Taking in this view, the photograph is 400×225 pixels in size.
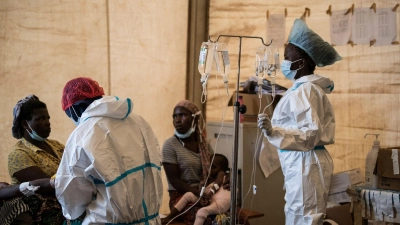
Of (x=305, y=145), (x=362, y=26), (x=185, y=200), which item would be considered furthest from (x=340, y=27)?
(x=185, y=200)

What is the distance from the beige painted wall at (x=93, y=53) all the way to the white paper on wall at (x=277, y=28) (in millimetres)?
882

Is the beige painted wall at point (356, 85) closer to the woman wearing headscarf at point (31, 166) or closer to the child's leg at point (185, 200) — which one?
the child's leg at point (185, 200)

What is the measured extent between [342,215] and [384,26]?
1708 millimetres

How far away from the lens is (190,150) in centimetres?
405

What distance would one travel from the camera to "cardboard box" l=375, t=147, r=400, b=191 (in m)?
3.71

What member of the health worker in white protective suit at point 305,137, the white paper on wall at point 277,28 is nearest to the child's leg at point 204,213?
the health worker in white protective suit at point 305,137

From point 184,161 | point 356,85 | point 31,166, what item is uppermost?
point 356,85

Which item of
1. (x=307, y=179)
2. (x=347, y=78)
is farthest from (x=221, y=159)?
(x=347, y=78)

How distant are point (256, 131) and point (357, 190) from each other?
969mm

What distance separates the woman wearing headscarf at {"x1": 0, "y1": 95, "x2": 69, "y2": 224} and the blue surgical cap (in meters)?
1.80

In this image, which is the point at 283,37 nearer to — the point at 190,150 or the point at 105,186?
the point at 190,150

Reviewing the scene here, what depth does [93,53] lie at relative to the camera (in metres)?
4.29

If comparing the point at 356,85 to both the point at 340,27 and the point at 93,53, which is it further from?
the point at 93,53

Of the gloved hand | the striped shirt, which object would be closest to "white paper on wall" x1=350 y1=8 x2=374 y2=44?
the striped shirt
